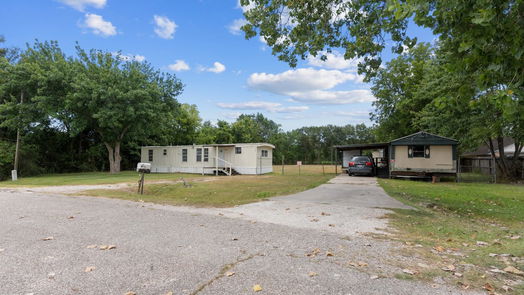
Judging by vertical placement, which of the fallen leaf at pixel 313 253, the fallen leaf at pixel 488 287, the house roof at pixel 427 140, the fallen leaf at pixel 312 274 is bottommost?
the fallen leaf at pixel 313 253

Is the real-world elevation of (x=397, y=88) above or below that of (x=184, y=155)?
above

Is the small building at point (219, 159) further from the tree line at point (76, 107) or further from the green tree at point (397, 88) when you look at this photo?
the green tree at point (397, 88)

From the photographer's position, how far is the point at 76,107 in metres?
21.6

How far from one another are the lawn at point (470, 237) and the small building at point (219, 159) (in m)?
15.8

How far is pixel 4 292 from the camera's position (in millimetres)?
2670

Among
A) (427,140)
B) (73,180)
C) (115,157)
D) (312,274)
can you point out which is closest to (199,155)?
(115,157)

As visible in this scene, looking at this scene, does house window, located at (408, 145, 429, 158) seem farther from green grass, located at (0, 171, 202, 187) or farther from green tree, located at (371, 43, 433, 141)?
green grass, located at (0, 171, 202, 187)

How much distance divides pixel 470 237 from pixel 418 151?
15.5 metres

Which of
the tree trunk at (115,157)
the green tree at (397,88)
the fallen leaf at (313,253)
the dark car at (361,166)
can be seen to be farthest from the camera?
the green tree at (397,88)

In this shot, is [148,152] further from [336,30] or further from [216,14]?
[336,30]

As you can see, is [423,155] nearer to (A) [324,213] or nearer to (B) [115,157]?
(A) [324,213]

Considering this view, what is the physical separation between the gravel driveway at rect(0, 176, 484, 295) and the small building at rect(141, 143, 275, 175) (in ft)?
54.8

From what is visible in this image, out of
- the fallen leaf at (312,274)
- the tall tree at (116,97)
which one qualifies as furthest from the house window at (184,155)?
the fallen leaf at (312,274)

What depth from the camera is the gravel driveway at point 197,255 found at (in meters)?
2.83
